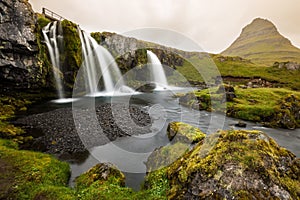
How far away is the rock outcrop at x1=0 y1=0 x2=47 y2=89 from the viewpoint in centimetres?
2767

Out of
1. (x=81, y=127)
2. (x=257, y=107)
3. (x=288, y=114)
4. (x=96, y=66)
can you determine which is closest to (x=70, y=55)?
(x=96, y=66)

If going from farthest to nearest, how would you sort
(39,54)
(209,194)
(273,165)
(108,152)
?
(39,54) < (108,152) < (273,165) < (209,194)

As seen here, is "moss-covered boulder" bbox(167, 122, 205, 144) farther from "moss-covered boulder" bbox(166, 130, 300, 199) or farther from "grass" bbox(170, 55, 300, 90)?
"grass" bbox(170, 55, 300, 90)

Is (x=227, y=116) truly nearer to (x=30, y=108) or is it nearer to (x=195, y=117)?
(x=195, y=117)

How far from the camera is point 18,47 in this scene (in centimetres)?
2877

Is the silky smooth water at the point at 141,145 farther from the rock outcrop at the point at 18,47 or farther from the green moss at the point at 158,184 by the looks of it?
the rock outcrop at the point at 18,47

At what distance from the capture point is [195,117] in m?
Answer: 29.5

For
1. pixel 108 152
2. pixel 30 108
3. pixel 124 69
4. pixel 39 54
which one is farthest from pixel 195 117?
pixel 124 69

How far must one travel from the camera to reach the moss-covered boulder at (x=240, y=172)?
6.65 meters

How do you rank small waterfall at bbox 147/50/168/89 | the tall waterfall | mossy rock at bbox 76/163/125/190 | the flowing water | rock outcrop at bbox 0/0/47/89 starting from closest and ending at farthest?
mossy rock at bbox 76/163/125/190 → the flowing water → rock outcrop at bbox 0/0/47/89 → the tall waterfall → small waterfall at bbox 147/50/168/89

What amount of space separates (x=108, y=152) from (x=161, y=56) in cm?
10514

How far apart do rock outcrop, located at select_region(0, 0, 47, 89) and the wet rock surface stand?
11.6m

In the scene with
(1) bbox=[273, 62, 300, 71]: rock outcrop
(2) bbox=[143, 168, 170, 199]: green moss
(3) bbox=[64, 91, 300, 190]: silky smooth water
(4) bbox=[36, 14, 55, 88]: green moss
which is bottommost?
(3) bbox=[64, 91, 300, 190]: silky smooth water

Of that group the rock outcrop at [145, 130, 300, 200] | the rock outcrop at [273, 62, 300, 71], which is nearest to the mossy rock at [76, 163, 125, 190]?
the rock outcrop at [145, 130, 300, 200]
